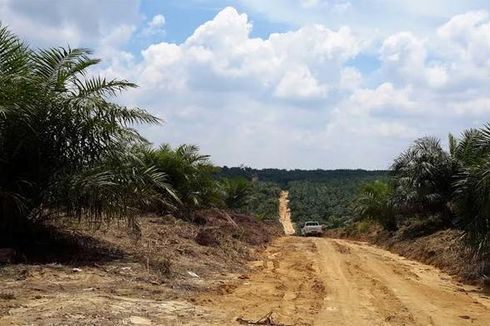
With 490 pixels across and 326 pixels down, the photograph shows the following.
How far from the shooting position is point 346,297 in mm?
10797

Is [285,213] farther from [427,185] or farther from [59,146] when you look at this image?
[59,146]

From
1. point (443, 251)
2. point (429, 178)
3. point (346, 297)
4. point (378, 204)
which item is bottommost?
point (346, 297)

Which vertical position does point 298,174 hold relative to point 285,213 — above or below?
above

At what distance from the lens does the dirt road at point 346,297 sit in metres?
8.84

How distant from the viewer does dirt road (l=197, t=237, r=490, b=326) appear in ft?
29.0

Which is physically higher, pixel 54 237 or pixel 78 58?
pixel 78 58

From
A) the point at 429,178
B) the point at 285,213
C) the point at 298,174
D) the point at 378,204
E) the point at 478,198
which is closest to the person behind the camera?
the point at 478,198

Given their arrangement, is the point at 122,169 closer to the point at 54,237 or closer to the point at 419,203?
the point at 54,237

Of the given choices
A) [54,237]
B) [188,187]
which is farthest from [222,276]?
[188,187]

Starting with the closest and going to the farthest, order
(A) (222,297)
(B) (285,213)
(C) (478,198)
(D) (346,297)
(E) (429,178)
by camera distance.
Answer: (A) (222,297) → (D) (346,297) → (C) (478,198) → (E) (429,178) → (B) (285,213)

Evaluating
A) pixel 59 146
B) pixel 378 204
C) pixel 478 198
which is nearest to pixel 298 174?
pixel 378 204

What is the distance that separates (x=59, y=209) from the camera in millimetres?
11492

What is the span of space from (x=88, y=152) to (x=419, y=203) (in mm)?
16788

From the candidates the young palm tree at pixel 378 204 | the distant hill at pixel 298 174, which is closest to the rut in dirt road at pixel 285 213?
the young palm tree at pixel 378 204
